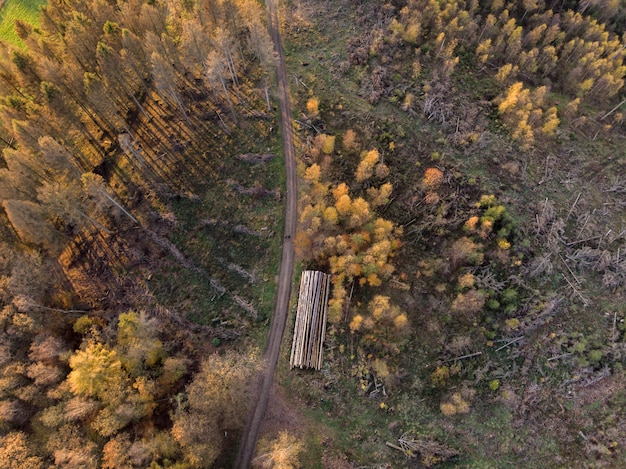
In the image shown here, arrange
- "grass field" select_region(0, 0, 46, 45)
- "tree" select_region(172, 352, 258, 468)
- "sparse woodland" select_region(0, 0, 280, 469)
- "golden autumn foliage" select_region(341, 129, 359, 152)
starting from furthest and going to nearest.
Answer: "grass field" select_region(0, 0, 46, 45), "golden autumn foliage" select_region(341, 129, 359, 152), "sparse woodland" select_region(0, 0, 280, 469), "tree" select_region(172, 352, 258, 468)

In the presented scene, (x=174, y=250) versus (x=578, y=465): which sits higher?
(x=174, y=250)

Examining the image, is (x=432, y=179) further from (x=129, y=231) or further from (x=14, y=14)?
(x=14, y=14)

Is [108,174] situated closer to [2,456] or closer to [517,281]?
[2,456]

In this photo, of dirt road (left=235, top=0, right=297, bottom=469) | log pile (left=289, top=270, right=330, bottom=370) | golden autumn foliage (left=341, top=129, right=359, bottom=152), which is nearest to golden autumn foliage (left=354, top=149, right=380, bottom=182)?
golden autumn foliage (left=341, top=129, right=359, bottom=152)

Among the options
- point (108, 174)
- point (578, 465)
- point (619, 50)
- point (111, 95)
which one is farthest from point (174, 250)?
point (619, 50)

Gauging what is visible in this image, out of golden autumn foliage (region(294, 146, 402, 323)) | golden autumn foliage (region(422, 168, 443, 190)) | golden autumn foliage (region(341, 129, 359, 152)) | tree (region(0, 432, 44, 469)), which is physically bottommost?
tree (region(0, 432, 44, 469))

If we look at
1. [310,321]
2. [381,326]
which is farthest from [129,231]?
[381,326]

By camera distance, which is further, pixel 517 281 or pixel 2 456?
pixel 517 281

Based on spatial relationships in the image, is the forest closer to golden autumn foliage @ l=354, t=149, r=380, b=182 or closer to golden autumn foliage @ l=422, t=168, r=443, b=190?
golden autumn foliage @ l=354, t=149, r=380, b=182
